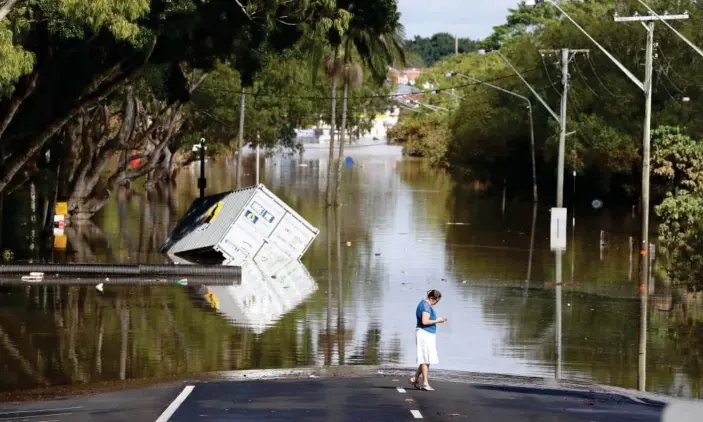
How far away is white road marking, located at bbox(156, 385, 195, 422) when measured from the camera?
Answer: 1516 cm

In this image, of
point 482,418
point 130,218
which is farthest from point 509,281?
point 130,218

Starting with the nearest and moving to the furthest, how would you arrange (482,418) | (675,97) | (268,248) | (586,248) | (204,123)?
(482,418) < (268,248) < (586,248) < (675,97) < (204,123)

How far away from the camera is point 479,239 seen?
5316 cm

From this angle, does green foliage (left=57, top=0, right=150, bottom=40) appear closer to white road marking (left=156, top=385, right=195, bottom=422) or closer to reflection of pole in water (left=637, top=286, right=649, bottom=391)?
white road marking (left=156, top=385, right=195, bottom=422)

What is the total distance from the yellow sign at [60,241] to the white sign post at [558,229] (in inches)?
709

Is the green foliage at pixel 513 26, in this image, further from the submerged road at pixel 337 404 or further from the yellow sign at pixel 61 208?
the submerged road at pixel 337 404

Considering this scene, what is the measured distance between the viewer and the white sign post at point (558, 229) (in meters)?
49.4

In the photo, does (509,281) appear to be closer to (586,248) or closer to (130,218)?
(586,248)

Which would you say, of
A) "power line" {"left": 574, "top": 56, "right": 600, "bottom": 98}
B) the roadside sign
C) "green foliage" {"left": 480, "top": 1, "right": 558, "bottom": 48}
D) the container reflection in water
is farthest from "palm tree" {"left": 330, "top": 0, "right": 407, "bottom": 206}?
"green foliage" {"left": 480, "top": 1, "right": 558, "bottom": 48}

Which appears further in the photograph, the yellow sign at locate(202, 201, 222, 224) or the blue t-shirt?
the yellow sign at locate(202, 201, 222, 224)

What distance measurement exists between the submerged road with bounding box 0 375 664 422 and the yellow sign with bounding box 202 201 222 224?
2556 cm

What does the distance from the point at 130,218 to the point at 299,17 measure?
33.8 m

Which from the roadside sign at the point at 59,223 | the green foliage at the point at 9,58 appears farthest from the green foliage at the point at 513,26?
the green foliage at the point at 9,58

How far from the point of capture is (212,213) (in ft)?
147
